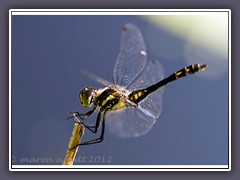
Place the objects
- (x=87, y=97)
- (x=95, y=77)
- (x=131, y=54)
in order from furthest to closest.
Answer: (x=131, y=54), (x=87, y=97), (x=95, y=77)

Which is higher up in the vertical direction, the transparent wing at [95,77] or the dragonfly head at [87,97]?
the transparent wing at [95,77]

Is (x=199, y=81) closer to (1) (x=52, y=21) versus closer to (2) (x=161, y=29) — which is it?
(2) (x=161, y=29)

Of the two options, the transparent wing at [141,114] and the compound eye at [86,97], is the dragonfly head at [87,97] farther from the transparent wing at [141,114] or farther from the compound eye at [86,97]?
the transparent wing at [141,114]

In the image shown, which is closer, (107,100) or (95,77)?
(95,77)

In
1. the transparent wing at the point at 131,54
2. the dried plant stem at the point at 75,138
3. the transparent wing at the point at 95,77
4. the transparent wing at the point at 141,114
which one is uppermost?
the transparent wing at the point at 131,54

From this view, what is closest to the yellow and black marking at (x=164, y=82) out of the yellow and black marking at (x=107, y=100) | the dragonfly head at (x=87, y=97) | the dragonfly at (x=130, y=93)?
the dragonfly at (x=130, y=93)

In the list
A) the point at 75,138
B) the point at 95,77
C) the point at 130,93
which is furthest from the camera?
the point at 130,93

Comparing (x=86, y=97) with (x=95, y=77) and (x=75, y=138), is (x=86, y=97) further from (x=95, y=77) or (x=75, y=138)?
(x=75, y=138)

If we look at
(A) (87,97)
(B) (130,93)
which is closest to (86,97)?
(A) (87,97)
